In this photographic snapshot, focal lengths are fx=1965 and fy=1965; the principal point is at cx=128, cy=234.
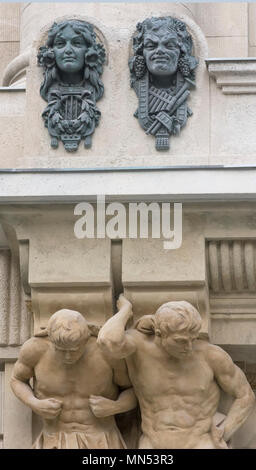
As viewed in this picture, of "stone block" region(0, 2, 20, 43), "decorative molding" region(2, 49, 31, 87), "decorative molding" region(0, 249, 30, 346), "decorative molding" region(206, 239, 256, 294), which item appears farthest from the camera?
"stone block" region(0, 2, 20, 43)

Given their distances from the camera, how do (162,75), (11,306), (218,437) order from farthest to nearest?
(11,306)
(162,75)
(218,437)

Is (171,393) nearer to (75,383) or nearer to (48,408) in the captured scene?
(75,383)

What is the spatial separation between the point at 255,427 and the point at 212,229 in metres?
1.09

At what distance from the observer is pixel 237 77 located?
10336 mm

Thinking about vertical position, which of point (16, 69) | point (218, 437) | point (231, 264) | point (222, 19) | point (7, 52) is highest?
point (222, 19)

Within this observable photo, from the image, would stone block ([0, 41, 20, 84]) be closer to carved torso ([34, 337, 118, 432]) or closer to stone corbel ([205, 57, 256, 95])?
stone corbel ([205, 57, 256, 95])

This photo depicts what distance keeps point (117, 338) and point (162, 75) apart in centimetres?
145

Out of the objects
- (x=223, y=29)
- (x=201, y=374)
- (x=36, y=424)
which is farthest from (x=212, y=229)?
(x=223, y=29)

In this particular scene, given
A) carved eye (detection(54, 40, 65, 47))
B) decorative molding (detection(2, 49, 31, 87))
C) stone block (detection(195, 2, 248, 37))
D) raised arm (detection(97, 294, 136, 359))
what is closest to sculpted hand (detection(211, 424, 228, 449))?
raised arm (detection(97, 294, 136, 359))

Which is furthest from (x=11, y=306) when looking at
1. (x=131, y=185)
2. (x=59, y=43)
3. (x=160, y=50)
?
(x=160, y=50)

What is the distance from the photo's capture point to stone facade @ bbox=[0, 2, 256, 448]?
996 cm

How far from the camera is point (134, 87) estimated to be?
1033 cm

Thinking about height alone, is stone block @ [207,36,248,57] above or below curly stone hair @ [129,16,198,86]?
above

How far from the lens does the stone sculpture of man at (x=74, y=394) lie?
32.8 feet
